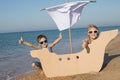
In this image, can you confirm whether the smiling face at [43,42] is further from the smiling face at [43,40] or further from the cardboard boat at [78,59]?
the cardboard boat at [78,59]

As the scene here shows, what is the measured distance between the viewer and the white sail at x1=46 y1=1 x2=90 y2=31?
8.09 m

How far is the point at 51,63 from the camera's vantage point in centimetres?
779

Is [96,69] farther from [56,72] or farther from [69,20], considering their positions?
[69,20]

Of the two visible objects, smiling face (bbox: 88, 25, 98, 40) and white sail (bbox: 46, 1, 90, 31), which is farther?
white sail (bbox: 46, 1, 90, 31)

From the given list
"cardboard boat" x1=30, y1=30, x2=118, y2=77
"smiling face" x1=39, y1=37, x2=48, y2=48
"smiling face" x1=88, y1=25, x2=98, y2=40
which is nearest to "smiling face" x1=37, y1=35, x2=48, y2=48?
"smiling face" x1=39, y1=37, x2=48, y2=48

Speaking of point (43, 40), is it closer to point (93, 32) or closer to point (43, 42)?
point (43, 42)

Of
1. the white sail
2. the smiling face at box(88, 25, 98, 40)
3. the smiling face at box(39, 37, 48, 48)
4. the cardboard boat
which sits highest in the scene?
the white sail

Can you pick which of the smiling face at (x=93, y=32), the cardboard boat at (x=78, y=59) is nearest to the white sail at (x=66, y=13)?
the smiling face at (x=93, y=32)

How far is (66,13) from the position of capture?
8.14 meters

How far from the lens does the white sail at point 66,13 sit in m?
8.09

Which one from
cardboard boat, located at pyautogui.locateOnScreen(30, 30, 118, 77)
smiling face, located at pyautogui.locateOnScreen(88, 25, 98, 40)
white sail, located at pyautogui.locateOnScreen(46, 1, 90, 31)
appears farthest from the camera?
white sail, located at pyautogui.locateOnScreen(46, 1, 90, 31)

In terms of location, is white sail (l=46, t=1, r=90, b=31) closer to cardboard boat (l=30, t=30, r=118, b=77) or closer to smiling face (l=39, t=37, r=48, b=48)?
smiling face (l=39, t=37, r=48, b=48)

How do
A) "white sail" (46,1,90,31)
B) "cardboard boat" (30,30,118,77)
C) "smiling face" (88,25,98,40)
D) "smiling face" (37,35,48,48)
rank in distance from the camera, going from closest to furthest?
"cardboard boat" (30,30,118,77)
"smiling face" (88,25,98,40)
"white sail" (46,1,90,31)
"smiling face" (37,35,48,48)

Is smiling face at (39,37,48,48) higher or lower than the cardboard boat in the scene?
higher
